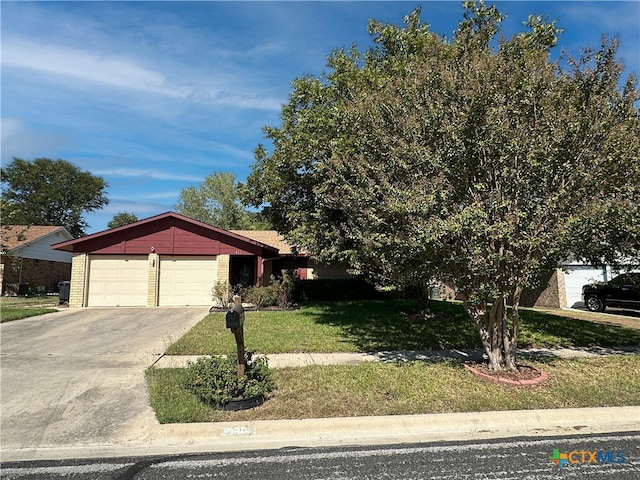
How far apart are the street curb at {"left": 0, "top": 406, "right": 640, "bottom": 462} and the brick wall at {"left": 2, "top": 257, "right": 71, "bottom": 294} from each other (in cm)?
2368

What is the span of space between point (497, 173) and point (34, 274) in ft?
103

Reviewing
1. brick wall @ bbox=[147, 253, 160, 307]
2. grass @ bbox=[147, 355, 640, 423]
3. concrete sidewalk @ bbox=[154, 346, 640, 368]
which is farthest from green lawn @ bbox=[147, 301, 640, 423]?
brick wall @ bbox=[147, 253, 160, 307]

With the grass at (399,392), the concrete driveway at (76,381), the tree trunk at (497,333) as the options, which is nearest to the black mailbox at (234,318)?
the grass at (399,392)

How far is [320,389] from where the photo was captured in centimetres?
582

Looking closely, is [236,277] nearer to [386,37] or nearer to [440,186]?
[386,37]

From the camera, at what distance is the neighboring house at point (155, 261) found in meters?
17.9

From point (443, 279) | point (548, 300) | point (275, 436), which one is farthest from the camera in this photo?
point (548, 300)

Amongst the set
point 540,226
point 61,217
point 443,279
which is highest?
point 61,217

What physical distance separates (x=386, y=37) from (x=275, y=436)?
46.6ft

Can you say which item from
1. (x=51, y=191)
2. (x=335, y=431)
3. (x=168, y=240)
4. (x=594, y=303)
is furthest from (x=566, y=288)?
(x=51, y=191)

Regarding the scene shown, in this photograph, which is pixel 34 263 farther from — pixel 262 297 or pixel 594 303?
pixel 594 303

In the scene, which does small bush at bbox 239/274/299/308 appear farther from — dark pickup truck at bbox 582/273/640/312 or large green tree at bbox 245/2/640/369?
dark pickup truck at bbox 582/273/640/312

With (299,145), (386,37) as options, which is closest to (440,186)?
(299,145)

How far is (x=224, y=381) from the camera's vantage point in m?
5.31
